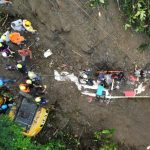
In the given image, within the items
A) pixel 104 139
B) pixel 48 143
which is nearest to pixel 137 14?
pixel 104 139

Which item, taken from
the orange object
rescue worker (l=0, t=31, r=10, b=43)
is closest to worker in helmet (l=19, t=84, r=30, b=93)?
the orange object

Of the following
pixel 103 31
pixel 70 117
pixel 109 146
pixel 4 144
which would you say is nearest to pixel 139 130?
pixel 109 146

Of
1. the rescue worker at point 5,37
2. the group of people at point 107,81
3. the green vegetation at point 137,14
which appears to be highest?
the green vegetation at point 137,14

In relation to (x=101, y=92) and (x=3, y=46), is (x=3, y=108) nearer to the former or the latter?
(x=3, y=46)

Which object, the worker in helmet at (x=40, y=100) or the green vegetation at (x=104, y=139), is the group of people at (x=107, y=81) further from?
the worker in helmet at (x=40, y=100)

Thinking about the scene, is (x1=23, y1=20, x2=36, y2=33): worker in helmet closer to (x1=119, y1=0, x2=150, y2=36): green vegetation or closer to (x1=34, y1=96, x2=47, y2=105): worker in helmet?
(x1=34, y1=96, x2=47, y2=105): worker in helmet

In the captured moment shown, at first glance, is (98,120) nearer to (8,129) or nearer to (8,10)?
(8,129)

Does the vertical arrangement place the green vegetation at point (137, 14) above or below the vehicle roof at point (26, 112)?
above

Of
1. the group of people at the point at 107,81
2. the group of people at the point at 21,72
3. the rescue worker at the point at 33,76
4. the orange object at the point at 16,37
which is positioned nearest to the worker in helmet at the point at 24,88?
the group of people at the point at 21,72
